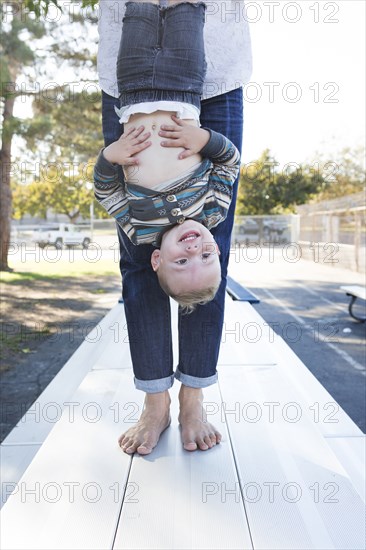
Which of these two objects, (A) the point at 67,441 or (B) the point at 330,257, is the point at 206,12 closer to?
(A) the point at 67,441

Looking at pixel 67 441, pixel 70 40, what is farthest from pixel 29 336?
pixel 70 40

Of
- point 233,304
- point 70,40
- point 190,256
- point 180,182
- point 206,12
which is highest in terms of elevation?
point 70,40

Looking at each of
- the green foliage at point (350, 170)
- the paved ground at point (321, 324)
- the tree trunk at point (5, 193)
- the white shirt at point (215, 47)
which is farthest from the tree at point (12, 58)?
the green foliage at point (350, 170)

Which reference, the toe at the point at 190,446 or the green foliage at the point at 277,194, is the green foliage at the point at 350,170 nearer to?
the green foliage at the point at 277,194

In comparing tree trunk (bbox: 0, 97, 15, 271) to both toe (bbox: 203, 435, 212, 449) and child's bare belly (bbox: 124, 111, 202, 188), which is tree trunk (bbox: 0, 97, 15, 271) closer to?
child's bare belly (bbox: 124, 111, 202, 188)

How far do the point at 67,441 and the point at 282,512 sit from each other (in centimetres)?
72

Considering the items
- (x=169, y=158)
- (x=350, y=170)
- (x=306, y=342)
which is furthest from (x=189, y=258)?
(x=350, y=170)

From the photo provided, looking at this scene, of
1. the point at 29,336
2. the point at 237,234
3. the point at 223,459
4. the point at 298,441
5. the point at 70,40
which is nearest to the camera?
the point at 223,459

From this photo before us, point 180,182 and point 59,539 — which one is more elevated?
point 180,182

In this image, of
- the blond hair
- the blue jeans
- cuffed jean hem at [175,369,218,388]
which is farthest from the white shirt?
cuffed jean hem at [175,369,218,388]

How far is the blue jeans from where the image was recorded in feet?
5.14

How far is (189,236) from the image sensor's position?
129cm

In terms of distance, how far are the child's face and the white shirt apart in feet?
1.67

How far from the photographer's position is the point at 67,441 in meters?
1.58
